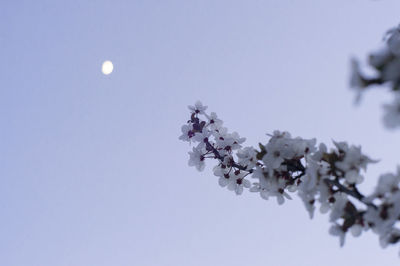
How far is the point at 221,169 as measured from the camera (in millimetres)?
6938

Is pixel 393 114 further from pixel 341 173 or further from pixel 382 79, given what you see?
pixel 341 173

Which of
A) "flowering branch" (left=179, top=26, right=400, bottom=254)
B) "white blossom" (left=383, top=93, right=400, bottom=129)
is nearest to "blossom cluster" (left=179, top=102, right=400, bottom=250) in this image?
"flowering branch" (left=179, top=26, right=400, bottom=254)

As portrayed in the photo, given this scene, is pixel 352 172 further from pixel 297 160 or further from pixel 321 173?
pixel 297 160

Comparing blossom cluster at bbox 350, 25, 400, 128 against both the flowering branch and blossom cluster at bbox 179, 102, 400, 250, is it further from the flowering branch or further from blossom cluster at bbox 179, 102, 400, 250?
blossom cluster at bbox 179, 102, 400, 250

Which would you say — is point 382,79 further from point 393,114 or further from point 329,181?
point 329,181

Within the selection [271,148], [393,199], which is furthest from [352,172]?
[271,148]

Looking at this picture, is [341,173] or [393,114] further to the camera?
[341,173]

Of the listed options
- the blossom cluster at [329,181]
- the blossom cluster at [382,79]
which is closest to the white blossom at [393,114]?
the blossom cluster at [382,79]

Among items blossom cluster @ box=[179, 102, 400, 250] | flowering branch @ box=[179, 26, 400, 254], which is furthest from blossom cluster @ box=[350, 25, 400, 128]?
blossom cluster @ box=[179, 102, 400, 250]

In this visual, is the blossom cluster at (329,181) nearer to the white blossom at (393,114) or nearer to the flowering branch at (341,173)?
the flowering branch at (341,173)

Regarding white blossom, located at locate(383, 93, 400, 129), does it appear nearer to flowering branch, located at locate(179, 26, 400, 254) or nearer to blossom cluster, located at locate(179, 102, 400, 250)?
flowering branch, located at locate(179, 26, 400, 254)

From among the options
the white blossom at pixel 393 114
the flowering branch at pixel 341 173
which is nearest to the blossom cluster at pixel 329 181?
the flowering branch at pixel 341 173

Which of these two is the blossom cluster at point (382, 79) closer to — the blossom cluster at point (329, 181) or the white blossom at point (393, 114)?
the white blossom at point (393, 114)

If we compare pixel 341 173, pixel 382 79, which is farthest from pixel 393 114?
pixel 341 173
